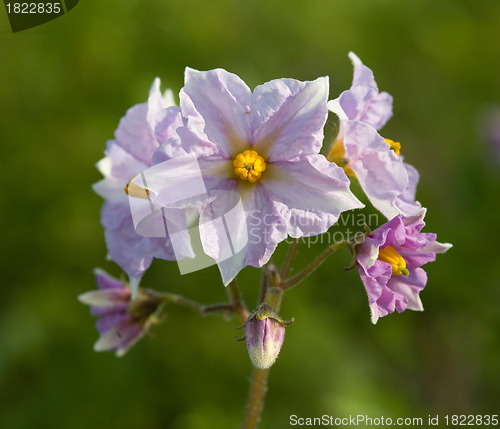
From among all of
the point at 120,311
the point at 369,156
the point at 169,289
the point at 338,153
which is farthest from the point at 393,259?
the point at 169,289

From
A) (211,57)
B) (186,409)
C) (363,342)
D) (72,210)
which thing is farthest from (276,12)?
(186,409)

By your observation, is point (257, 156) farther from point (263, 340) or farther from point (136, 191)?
point (263, 340)

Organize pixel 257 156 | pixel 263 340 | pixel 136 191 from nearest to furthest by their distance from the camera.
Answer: pixel 263 340
pixel 257 156
pixel 136 191

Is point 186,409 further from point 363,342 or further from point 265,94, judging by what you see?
point 265,94

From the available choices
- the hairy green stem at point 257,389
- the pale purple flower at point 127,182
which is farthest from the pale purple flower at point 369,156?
the pale purple flower at point 127,182
